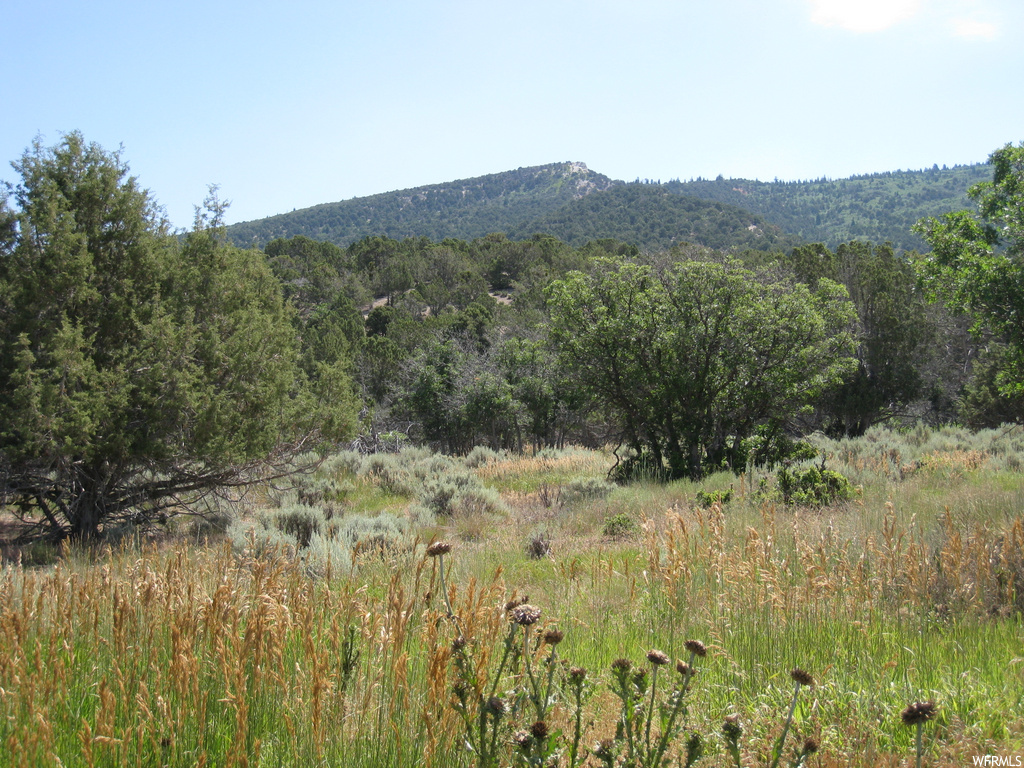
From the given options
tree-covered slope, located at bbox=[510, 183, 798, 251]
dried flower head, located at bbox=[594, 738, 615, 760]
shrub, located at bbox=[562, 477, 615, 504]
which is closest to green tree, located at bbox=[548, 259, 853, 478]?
shrub, located at bbox=[562, 477, 615, 504]

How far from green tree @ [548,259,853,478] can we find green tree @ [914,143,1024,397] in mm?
2562

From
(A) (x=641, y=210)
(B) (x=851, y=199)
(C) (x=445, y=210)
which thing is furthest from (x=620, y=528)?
(B) (x=851, y=199)

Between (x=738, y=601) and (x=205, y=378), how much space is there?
358 inches

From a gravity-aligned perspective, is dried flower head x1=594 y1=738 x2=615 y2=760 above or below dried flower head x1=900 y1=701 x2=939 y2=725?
below

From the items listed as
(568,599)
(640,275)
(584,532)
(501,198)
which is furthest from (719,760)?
(501,198)

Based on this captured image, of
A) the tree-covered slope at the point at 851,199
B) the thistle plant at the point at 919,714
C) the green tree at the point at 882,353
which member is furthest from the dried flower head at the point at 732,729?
the tree-covered slope at the point at 851,199

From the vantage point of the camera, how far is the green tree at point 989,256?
913 cm

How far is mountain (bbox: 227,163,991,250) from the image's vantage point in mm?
100000

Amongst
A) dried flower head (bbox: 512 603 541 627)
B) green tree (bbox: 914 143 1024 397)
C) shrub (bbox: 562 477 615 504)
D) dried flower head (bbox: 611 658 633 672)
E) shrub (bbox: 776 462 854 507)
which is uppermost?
green tree (bbox: 914 143 1024 397)

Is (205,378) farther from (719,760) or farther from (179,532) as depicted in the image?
(719,760)

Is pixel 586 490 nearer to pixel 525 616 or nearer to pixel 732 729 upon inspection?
pixel 525 616

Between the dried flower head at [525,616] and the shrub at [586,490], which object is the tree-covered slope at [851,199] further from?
the dried flower head at [525,616]

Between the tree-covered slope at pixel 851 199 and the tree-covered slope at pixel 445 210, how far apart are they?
33.3 metres

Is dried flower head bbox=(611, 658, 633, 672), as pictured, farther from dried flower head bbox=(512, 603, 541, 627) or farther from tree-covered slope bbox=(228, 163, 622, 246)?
tree-covered slope bbox=(228, 163, 622, 246)
